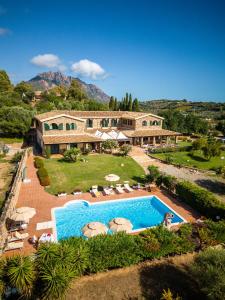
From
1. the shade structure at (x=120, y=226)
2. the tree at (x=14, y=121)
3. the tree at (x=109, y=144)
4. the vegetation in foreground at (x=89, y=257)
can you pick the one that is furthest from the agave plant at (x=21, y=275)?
the tree at (x=14, y=121)

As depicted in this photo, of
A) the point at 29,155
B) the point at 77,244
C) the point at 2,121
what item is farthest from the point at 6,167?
the point at 77,244

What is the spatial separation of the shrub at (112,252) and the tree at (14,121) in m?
38.4

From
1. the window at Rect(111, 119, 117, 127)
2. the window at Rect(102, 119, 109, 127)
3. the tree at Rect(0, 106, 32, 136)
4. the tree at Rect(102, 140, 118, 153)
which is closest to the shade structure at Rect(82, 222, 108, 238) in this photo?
the tree at Rect(102, 140, 118, 153)

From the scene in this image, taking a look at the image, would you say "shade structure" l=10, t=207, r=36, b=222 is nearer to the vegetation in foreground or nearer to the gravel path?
the vegetation in foreground

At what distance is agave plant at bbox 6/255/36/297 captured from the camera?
930 centimetres

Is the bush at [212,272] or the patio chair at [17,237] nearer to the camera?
the bush at [212,272]

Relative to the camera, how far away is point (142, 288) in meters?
11.1

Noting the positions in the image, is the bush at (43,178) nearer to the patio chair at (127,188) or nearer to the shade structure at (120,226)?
the patio chair at (127,188)

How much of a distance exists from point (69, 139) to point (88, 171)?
9.45 meters

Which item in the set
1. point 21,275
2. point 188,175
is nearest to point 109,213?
point 21,275

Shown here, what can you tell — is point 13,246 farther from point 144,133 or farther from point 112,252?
point 144,133

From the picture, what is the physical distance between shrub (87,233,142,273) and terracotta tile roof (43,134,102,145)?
79.9ft

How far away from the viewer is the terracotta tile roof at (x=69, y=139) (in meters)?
34.4

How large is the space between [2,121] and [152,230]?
4144 cm
